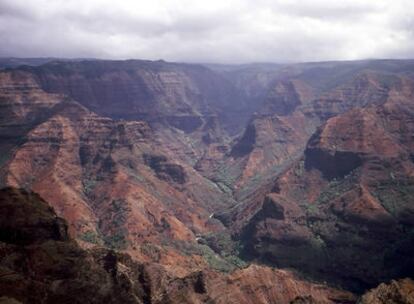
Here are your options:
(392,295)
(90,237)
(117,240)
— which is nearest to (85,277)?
(392,295)

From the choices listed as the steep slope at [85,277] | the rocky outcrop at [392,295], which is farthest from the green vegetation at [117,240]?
the rocky outcrop at [392,295]

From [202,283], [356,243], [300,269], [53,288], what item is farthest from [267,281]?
[53,288]

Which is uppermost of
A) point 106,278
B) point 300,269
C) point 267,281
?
point 106,278

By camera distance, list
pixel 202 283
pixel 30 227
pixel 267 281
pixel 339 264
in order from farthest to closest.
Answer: pixel 339 264 < pixel 267 281 < pixel 202 283 < pixel 30 227

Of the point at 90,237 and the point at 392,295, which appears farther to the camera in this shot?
the point at 90,237

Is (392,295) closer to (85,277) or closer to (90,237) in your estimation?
(85,277)

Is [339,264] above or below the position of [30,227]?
below

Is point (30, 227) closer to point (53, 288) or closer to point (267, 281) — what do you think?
point (53, 288)

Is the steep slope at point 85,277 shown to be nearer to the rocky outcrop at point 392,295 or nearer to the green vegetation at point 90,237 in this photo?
the rocky outcrop at point 392,295
